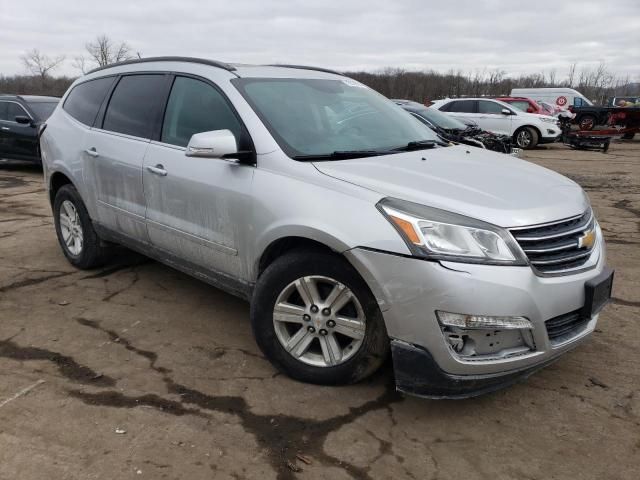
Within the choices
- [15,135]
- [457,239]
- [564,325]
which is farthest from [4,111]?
[564,325]

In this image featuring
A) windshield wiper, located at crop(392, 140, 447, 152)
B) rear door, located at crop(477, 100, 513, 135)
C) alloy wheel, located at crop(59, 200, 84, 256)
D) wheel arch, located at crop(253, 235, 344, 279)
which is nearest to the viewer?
wheel arch, located at crop(253, 235, 344, 279)

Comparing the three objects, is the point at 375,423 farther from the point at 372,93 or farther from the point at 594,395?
the point at 372,93

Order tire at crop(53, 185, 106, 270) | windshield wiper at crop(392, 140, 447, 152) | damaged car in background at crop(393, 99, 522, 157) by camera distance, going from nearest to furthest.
Answer: windshield wiper at crop(392, 140, 447, 152), tire at crop(53, 185, 106, 270), damaged car in background at crop(393, 99, 522, 157)

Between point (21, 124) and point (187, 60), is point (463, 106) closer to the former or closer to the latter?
point (21, 124)

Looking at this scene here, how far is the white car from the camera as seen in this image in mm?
17594

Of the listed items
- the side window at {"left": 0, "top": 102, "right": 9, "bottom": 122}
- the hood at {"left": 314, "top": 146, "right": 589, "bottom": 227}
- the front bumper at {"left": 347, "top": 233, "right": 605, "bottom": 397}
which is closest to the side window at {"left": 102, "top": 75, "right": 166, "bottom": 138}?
the hood at {"left": 314, "top": 146, "right": 589, "bottom": 227}

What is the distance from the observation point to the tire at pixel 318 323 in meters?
2.75

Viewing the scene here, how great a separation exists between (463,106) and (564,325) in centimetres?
1659

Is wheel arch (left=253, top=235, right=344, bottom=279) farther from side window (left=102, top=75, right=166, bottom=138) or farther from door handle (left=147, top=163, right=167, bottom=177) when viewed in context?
side window (left=102, top=75, right=166, bottom=138)

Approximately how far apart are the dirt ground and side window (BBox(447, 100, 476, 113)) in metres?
14.7

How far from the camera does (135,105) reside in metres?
4.13

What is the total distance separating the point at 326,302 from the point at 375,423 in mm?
648

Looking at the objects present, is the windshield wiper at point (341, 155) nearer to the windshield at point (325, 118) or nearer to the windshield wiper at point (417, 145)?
the windshield at point (325, 118)

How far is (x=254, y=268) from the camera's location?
3.20 meters
